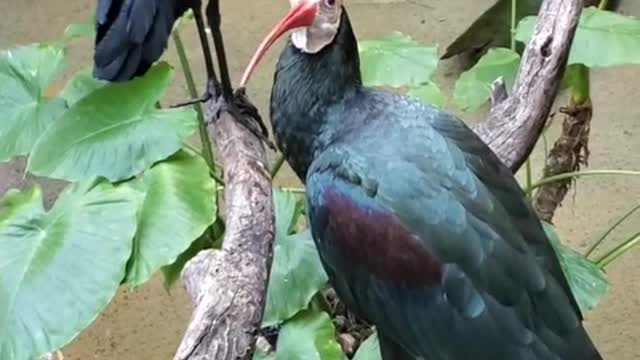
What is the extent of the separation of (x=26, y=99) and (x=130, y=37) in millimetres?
462

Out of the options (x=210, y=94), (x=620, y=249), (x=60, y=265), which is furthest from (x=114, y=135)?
(x=620, y=249)

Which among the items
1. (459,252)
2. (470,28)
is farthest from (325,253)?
(470,28)

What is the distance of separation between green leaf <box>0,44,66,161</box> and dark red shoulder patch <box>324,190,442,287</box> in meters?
0.71

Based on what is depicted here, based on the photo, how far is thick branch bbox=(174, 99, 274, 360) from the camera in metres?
1.23

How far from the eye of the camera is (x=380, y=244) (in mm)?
1528

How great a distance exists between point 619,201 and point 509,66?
0.81 metres

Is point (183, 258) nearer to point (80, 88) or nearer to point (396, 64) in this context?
point (80, 88)

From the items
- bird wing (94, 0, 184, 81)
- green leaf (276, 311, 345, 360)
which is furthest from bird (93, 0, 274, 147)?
green leaf (276, 311, 345, 360)

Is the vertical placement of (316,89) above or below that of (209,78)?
above

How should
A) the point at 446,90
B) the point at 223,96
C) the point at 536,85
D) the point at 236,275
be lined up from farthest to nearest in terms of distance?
the point at 446,90 < the point at 223,96 < the point at 536,85 < the point at 236,275

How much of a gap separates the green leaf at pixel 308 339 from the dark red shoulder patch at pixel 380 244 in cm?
32

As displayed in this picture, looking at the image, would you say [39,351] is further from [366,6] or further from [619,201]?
[366,6]

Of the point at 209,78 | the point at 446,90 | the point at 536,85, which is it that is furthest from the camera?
the point at 446,90

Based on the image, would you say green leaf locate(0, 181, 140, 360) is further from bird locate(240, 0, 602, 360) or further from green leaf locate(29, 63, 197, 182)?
bird locate(240, 0, 602, 360)
